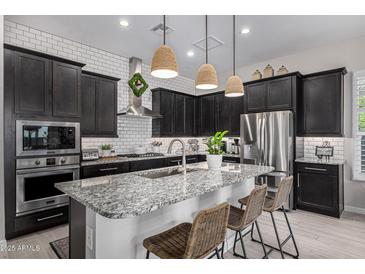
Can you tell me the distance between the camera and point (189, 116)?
18.6 feet

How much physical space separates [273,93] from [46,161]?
411 cm

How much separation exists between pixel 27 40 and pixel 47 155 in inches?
75.1

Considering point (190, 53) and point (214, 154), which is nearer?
point (214, 154)

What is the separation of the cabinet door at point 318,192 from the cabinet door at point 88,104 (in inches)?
155

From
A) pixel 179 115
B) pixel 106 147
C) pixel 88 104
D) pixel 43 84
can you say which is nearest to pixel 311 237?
pixel 106 147

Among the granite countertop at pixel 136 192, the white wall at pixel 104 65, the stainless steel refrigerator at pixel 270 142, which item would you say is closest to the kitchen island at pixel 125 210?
the granite countertop at pixel 136 192

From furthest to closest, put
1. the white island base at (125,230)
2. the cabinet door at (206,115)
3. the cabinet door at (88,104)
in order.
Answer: the cabinet door at (206,115), the cabinet door at (88,104), the white island base at (125,230)

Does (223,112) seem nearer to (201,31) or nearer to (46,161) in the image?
(201,31)

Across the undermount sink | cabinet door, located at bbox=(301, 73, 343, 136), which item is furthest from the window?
the undermount sink

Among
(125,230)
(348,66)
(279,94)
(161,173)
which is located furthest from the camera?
(279,94)

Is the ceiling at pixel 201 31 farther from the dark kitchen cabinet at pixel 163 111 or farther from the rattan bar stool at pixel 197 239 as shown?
the rattan bar stool at pixel 197 239

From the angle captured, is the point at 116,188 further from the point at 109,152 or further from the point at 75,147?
the point at 109,152

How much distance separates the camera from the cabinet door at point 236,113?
16.1ft
